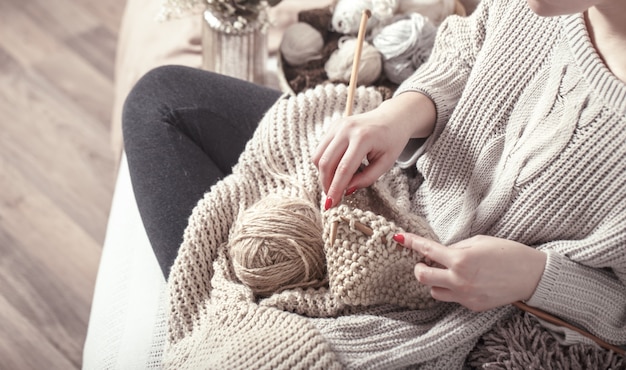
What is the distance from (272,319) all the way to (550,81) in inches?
17.8

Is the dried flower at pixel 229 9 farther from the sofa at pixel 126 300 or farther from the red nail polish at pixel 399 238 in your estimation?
the red nail polish at pixel 399 238

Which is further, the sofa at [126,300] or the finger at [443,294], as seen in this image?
the sofa at [126,300]

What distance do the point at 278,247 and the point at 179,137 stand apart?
1.05 ft

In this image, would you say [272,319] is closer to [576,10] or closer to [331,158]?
[331,158]

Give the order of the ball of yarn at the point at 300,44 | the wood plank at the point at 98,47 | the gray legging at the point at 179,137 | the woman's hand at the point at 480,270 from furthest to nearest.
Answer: the wood plank at the point at 98,47 < the ball of yarn at the point at 300,44 < the gray legging at the point at 179,137 < the woman's hand at the point at 480,270

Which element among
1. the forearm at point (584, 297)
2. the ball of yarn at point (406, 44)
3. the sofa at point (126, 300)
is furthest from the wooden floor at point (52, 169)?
the forearm at point (584, 297)

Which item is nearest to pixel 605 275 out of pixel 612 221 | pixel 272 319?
pixel 612 221

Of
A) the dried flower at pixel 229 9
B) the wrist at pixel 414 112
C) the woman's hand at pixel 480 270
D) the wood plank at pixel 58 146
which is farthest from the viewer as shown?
the wood plank at pixel 58 146

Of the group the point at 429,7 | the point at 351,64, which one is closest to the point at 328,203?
the point at 351,64

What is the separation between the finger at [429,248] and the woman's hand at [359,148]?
11 centimetres

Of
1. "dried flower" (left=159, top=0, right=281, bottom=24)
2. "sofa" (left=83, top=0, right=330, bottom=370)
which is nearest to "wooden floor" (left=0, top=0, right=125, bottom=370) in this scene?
"sofa" (left=83, top=0, right=330, bottom=370)

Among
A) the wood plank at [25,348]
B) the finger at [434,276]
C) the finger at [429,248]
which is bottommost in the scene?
the wood plank at [25,348]

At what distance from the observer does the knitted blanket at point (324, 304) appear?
831mm

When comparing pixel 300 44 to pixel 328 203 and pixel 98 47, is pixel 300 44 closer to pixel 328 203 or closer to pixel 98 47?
pixel 328 203
